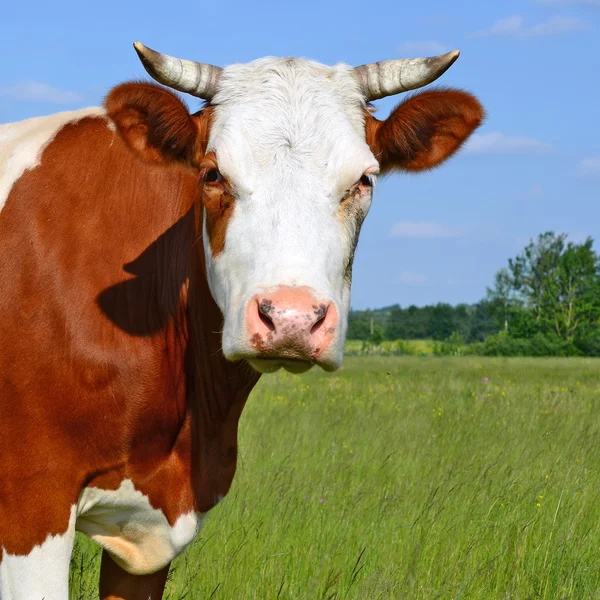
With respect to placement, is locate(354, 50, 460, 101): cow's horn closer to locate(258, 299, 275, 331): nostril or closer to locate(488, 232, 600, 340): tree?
locate(258, 299, 275, 331): nostril

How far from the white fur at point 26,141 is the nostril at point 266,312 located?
1689 mm

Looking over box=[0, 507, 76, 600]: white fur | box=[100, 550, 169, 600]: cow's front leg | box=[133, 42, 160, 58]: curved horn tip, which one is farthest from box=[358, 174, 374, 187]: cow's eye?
box=[100, 550, 169, 600]: cow's front leg

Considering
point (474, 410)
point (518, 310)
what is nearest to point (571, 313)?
point (518, 310)

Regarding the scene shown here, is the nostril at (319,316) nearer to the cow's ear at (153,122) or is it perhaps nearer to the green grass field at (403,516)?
the cow's ear at (153,122)

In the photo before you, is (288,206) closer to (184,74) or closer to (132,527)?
(184,74)

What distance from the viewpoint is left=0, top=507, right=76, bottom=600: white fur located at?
3.77 meters

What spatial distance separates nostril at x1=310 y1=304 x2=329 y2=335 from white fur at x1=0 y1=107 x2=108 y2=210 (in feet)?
6.07

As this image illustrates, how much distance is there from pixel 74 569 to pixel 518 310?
92.0 m

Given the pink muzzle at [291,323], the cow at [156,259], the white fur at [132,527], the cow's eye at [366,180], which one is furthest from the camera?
the white fur at [132,527]

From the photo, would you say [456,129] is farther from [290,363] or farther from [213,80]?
[290,363]

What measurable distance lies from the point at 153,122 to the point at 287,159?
795 mm

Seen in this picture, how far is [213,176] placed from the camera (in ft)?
11.9

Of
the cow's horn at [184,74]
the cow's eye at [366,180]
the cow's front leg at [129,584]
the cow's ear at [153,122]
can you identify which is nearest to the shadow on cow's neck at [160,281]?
the cow's ear at [153,122]

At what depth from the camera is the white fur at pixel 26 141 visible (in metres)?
4.19
